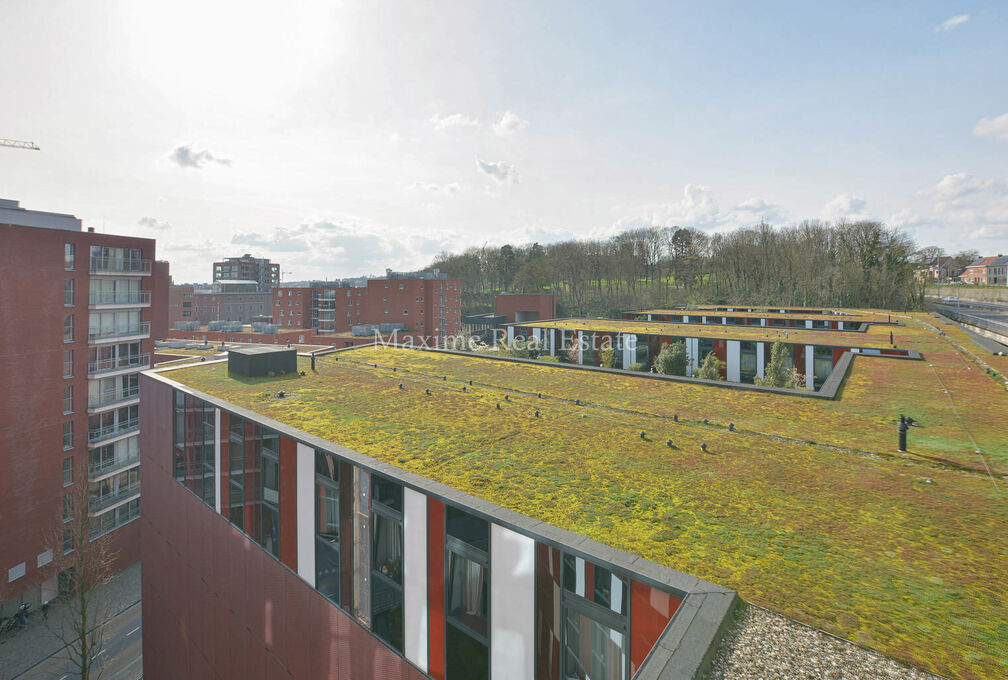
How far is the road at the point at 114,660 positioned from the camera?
65.5 feet

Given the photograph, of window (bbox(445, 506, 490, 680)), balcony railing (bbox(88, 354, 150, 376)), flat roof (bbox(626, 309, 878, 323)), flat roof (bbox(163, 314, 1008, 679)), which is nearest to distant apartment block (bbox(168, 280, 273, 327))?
balcony railing (bbox(88, 354, 150, 376))

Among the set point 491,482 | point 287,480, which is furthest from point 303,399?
point 491,482

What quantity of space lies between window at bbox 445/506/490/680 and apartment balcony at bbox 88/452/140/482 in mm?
28907

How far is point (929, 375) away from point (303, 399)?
787 inches

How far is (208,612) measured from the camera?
44.8ft

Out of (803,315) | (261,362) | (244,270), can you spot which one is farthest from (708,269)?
(244,270)

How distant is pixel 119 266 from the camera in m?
27.6

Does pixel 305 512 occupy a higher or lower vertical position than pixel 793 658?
lower

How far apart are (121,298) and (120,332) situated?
2.04 meters

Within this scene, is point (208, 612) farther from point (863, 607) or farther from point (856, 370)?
point (856, 370)

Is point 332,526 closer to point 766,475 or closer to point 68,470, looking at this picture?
Result: point 766,475

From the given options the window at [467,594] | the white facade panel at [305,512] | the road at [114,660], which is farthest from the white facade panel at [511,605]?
the road at [114,660]

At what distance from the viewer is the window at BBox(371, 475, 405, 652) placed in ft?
25.1

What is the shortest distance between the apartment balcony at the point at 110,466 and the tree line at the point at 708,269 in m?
52.8
